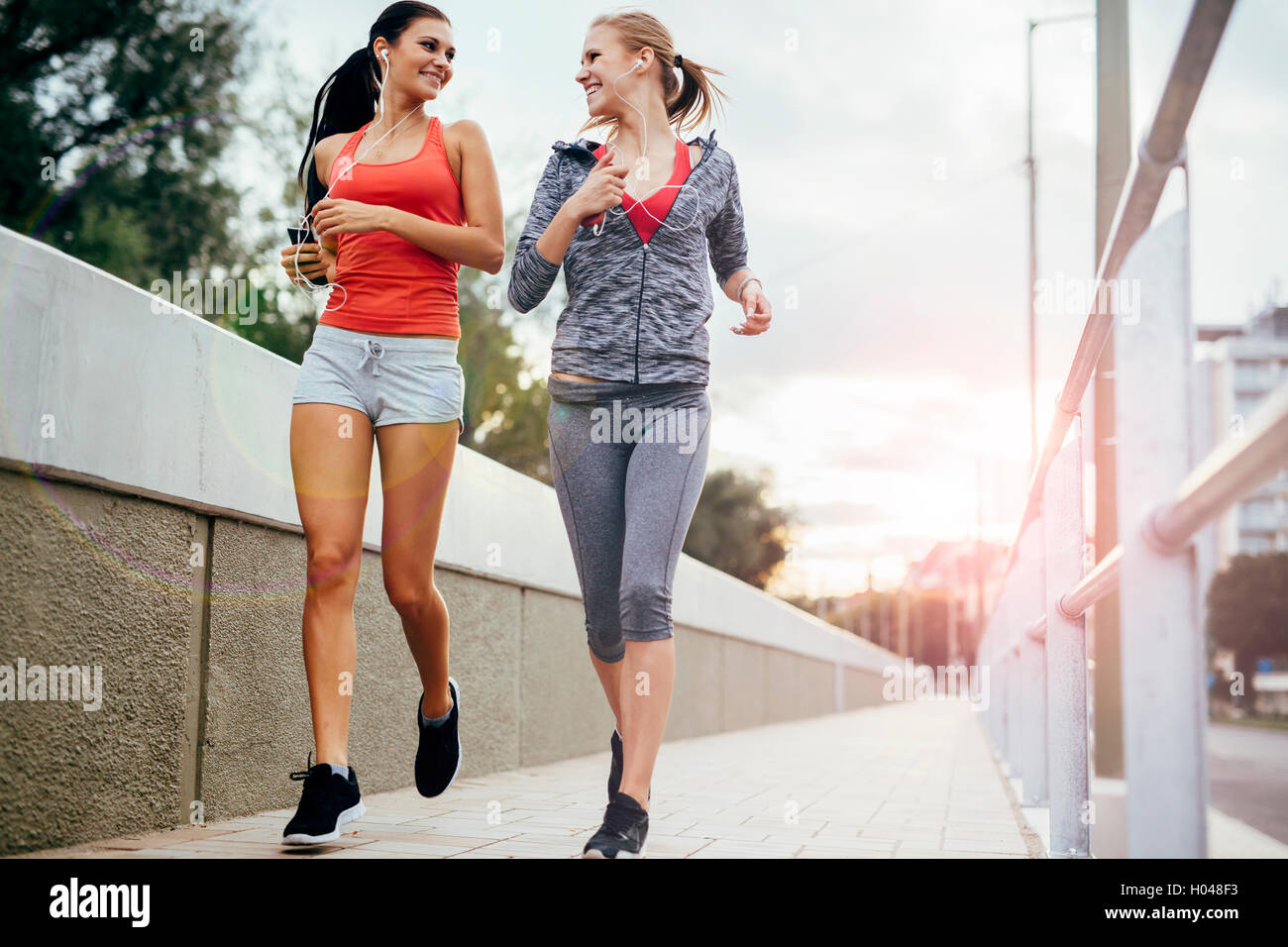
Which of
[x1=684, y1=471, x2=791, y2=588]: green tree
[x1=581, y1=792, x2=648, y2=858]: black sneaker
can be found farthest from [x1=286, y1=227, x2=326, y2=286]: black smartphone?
[x1=684, y1=471, x2=791, y2=588]: green tree

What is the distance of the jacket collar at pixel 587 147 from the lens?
319cm

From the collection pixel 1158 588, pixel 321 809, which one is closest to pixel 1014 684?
pixel 321 809

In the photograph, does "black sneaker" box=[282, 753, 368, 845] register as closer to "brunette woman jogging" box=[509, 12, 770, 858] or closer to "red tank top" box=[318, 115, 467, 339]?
"brunette woman jogging" box=[509, 12, 770, 858]

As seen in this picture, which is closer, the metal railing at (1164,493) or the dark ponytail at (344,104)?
the metal railing at (1164,493)

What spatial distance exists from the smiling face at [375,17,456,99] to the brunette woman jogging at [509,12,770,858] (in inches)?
14.9

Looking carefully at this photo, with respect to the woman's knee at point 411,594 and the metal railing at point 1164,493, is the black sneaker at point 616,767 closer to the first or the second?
the woman's knee at point 411,594

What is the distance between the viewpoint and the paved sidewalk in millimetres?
2996

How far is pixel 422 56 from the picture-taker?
3.22 metres

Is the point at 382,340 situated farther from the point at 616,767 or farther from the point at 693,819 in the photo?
the point at 693,819

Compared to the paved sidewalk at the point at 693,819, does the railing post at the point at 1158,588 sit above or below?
above

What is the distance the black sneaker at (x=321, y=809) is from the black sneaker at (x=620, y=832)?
590 mm

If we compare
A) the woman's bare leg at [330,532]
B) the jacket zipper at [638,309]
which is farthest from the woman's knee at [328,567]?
the jacket zipper at [638,309]

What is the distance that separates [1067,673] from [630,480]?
1.23 metres
